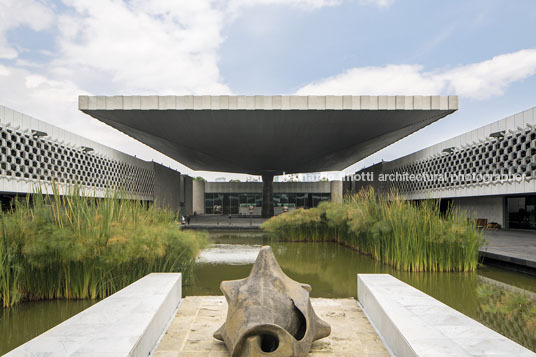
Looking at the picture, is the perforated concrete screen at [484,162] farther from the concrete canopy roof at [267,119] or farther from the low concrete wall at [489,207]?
the concrete canopy roof at [267,119]

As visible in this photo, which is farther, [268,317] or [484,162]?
[484,162]

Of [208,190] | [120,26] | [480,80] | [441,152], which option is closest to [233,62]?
[120,26]

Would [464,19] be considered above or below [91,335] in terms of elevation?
above

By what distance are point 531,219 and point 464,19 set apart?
11693 mm

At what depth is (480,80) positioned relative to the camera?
A: 1194 cm

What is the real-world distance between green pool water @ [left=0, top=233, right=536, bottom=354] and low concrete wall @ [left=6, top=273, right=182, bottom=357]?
52.4 inches

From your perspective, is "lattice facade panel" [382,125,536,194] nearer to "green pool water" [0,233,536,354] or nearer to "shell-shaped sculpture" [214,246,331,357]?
"green pool water" [0,233,536,354]

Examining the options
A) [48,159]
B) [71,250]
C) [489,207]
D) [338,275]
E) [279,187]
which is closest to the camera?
[71,250]

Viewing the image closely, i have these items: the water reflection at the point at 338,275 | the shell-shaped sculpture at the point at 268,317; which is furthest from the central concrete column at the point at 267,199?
the shell-shaped sculpture at the point at 268,317

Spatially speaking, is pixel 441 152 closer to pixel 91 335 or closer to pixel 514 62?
pixel 514 62

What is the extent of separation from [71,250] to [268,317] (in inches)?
146

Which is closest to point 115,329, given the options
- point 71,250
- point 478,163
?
point 71,250

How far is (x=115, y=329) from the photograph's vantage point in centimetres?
285

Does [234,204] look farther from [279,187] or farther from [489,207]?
[489,207]
